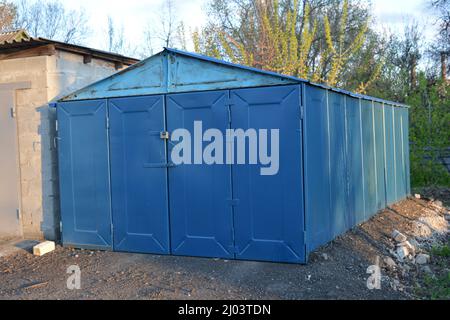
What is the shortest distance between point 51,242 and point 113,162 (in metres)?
1.69

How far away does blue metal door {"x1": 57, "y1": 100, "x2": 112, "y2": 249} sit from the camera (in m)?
7.03

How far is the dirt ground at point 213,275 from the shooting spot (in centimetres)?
527

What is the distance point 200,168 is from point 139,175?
3.24 feet

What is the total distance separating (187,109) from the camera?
6.44m

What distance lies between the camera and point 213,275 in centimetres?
574

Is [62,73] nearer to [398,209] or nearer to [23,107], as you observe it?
[23,107]

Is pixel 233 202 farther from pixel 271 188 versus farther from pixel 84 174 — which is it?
pixel 84 174

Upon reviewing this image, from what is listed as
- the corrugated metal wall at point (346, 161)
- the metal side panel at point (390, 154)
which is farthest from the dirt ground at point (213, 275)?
the metal side panel at point (390, 154)

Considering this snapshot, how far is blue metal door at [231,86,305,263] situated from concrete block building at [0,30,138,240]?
10.6 ft

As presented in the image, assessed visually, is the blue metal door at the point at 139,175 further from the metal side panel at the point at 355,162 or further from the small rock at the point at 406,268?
the small rock at the point at 406,268

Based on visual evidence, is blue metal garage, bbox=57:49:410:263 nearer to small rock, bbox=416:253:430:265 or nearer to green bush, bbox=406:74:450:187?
small rock, bbox=416:253:430:265

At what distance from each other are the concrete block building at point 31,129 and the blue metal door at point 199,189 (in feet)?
7.45
